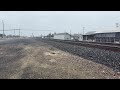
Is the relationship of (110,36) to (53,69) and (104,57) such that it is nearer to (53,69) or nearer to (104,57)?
(104,57)

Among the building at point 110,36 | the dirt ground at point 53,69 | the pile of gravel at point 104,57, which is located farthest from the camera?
the building at point 110,36

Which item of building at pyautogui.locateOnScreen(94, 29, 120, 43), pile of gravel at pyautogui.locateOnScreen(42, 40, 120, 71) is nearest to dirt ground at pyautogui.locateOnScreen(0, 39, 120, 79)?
pile of gravel at pyautogui.locateOnScreen(42, 40, 120, 71)

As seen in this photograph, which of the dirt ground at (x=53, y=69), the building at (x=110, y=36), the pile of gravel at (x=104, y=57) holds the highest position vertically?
the building at (x=110, y=36)

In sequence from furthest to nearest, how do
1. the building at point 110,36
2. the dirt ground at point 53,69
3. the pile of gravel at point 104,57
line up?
1. the building at point 110,36
2. the pile of gravel at point 104,57
3. the dirt ground at point 53,69

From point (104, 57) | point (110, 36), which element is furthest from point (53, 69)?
point (110, 36)

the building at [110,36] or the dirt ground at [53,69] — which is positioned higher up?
the building at [110,36]

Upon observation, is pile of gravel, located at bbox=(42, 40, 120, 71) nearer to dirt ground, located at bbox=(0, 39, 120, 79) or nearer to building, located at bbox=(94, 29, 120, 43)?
dirt ground, located at bbox=(0, 39, 120, 79)

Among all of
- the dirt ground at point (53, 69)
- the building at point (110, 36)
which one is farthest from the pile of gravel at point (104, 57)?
Answer: the building at point (110, 36)

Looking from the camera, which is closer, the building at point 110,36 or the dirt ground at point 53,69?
the dirt ground at point 53,69

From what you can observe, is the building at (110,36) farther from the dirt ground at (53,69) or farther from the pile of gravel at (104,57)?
the dirt ground at (53,69)
